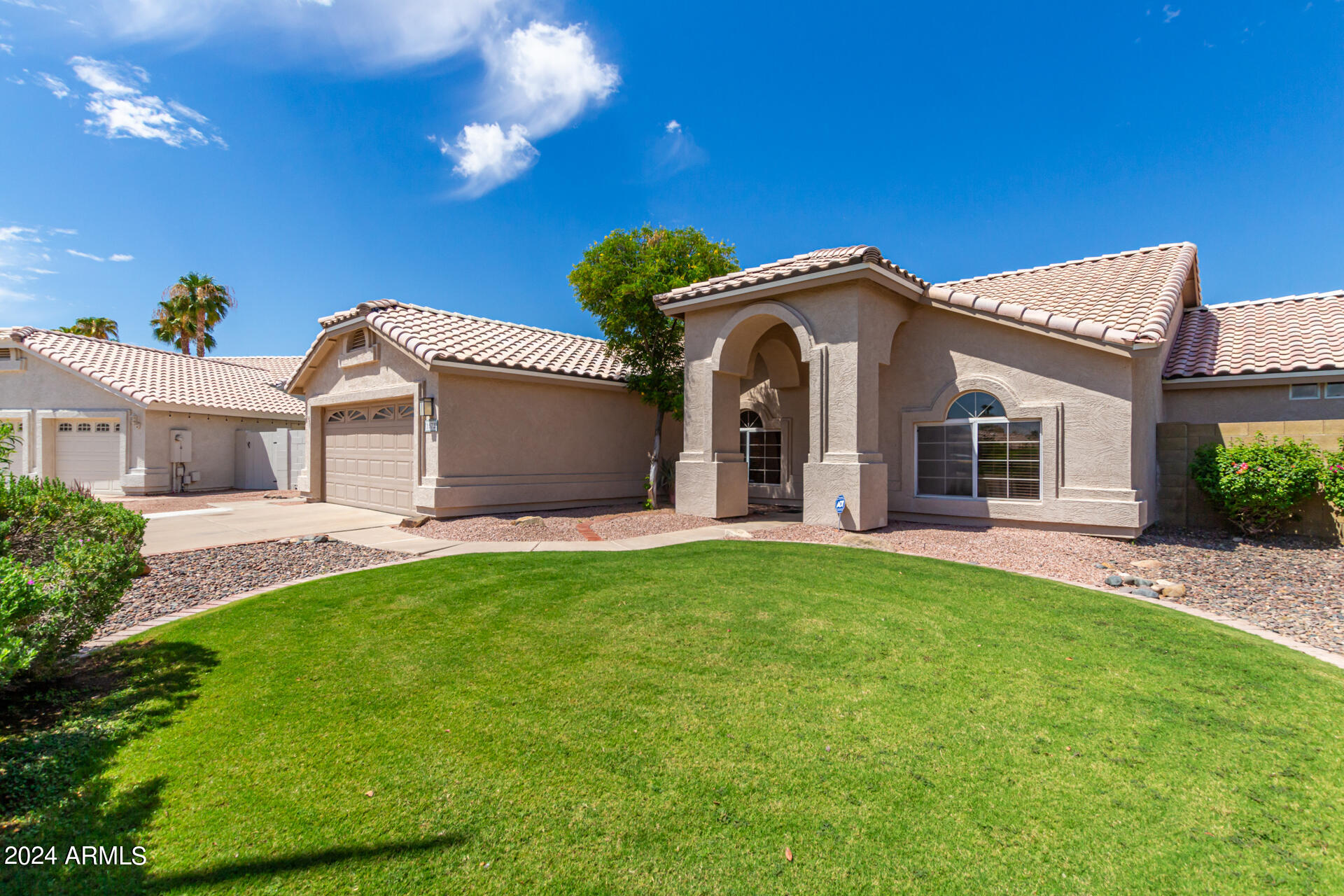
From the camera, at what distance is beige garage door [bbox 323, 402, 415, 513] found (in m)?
13.8

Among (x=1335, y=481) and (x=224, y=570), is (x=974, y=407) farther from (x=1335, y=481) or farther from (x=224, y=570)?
(x=224, y=570)

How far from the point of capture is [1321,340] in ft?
37.8

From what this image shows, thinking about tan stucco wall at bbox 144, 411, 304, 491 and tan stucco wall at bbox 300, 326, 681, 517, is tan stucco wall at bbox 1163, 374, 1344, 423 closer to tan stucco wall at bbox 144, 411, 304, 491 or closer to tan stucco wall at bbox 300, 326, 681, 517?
tan stucco wall at bbox 300, 326, 681, 517

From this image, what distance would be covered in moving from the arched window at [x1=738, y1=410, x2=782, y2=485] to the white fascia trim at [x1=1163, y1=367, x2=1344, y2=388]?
319 inches

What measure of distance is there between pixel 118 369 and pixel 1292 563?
3014 centimetres

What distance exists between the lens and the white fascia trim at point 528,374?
12508 millimetres

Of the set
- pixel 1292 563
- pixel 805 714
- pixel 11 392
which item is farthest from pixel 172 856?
pixel 11 392

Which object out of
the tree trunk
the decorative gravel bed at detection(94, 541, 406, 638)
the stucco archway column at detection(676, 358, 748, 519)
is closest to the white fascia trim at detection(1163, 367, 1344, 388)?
the stucco archway column at detection(676, 358, 748, 519)

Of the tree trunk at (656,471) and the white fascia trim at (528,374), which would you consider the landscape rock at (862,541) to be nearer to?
the tree trunk at (656,471)

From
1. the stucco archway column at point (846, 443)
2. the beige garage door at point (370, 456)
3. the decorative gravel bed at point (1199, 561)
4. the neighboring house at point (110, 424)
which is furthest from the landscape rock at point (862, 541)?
the neighboring house at point (110, 424)

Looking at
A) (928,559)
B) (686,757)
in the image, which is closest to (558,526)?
(928,559)

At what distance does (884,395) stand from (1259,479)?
20.5 feet

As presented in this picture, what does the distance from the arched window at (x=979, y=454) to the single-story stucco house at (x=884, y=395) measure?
0.10 feet

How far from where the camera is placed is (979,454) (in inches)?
459
